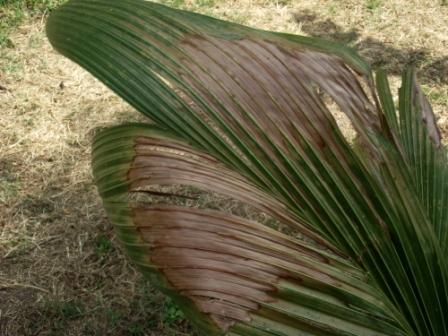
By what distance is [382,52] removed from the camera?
4250mm

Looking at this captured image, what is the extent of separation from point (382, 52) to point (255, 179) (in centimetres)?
341

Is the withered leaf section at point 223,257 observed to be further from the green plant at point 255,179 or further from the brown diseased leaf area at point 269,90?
the brown diseased leaf area at point 269,90

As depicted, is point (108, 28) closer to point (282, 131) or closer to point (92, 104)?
point (282, 131)

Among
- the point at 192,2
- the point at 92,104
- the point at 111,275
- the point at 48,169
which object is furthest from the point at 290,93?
the point at 192,2

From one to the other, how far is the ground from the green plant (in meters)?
1.58

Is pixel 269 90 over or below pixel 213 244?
over

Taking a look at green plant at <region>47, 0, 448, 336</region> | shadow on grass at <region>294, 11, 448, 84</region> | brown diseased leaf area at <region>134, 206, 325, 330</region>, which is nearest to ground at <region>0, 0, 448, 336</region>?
shadow on grass at <region>294, 11, 448, 84</region>

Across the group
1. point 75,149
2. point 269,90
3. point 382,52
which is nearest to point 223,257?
point 269,90

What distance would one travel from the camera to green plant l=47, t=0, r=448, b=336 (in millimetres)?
950

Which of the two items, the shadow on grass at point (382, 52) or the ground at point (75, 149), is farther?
the shadow on grass at point (382, 52)

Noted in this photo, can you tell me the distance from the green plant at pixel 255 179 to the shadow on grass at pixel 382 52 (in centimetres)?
295

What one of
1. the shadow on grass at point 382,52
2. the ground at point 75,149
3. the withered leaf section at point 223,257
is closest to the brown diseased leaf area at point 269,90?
the withered leaf section at point 223,257

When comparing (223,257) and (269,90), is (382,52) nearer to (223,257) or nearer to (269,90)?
(269,90)

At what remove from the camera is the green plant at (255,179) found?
3.12 feet
